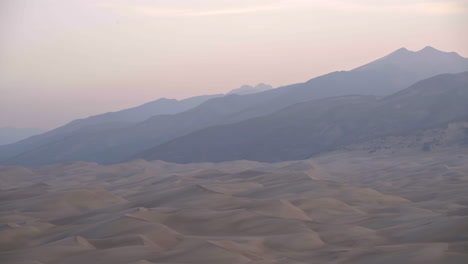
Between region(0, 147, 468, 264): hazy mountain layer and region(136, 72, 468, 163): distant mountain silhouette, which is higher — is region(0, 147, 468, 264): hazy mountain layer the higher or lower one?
the lower one

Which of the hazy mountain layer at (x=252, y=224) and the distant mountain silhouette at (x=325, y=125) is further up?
the distant mountain silhouette at (x=325, y=125)

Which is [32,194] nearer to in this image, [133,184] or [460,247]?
[133,184]

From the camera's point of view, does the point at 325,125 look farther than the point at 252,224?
Yes

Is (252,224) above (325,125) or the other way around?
the other way around

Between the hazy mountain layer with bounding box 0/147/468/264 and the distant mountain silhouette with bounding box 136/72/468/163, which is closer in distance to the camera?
the hazy mountain layer with bounding box 0/147/468/264

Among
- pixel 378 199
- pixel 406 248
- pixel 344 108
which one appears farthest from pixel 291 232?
pixel 344 108
